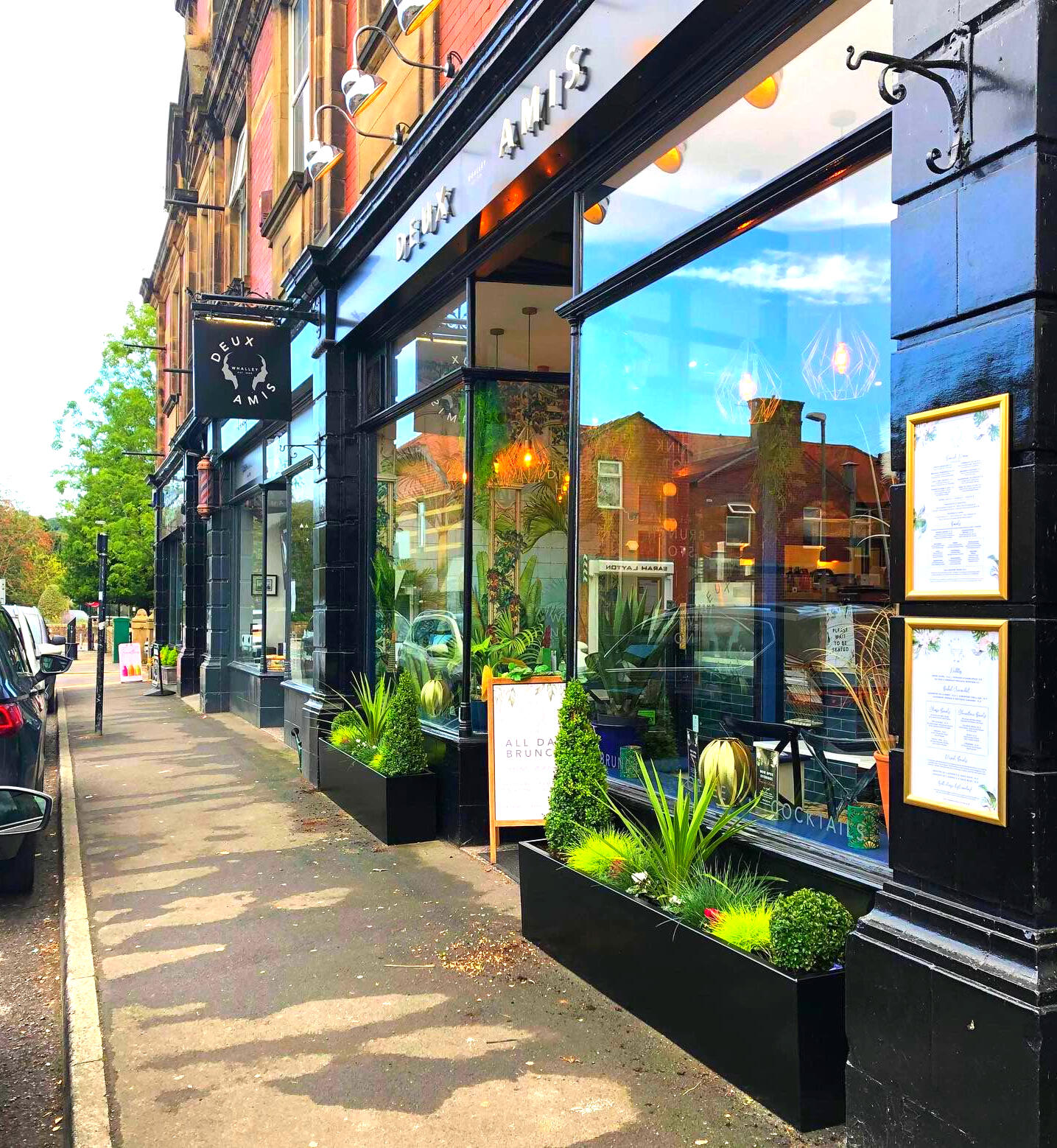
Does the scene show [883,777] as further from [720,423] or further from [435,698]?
[435,698]

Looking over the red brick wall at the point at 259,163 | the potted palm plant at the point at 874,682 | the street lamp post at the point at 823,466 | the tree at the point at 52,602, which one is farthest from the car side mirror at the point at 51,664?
the tree at the point at 52,602

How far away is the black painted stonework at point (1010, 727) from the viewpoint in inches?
114

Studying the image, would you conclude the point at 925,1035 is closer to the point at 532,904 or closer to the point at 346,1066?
the point at 346,1066

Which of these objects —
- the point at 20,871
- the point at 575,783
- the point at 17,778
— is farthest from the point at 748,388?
the point at 20,871

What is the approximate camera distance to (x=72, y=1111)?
3.76 m

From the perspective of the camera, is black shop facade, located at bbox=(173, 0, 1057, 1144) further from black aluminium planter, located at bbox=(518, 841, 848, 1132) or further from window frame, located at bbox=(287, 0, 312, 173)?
window frame, located at bbox=(287, 0, 312, 173)

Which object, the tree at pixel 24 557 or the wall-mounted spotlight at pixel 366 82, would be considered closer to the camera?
the wall-mounted spotlight at pixel 366 82

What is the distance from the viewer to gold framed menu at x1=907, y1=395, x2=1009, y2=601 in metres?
3.03

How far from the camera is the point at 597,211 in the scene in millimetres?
6391

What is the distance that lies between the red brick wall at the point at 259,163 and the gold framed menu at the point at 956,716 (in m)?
13.0

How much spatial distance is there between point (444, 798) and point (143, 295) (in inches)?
1158

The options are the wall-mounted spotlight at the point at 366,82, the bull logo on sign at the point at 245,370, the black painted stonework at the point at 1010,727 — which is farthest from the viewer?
the bull logo on sign at the point at 245,370

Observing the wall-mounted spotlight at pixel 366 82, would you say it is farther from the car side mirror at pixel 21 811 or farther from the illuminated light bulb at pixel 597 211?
the car side mirror at pixel 21 811

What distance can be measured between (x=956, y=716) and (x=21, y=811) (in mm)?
5701
